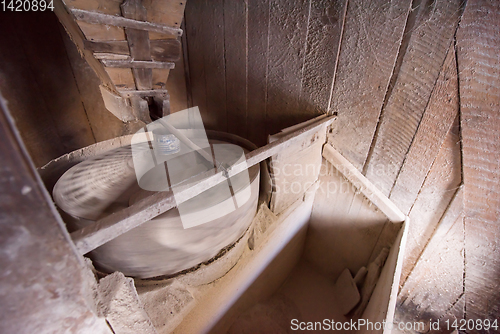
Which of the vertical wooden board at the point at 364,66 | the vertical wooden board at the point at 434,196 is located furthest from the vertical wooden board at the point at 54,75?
the vertical wooden board at the point at 434,196

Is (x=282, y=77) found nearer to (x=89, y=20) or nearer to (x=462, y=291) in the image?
(x=89, y=20)

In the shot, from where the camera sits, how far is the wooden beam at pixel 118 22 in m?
0.97

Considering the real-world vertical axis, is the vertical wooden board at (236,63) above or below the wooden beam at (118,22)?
below

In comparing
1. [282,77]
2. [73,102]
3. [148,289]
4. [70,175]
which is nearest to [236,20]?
[282,77]

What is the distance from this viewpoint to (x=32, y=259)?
0.45m

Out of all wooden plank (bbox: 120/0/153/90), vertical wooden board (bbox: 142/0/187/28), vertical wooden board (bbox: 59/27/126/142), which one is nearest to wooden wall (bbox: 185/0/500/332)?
vertical wooden board (bbox: 142/0/187/28)

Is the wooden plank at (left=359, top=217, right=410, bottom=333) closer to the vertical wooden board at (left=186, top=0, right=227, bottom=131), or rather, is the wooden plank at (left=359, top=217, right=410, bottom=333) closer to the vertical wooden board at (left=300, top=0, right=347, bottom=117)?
the vertical wooden board at (left=300, top=0, right=347, bottom=117)

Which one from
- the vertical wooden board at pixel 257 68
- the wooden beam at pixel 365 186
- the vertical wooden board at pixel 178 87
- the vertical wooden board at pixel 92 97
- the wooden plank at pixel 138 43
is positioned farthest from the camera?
the vertical wooden board at pixel 178 87

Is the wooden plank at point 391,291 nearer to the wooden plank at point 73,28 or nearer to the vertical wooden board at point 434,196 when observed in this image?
the vertical wooden board at point 434,196

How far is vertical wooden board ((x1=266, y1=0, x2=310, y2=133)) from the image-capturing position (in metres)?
1.46

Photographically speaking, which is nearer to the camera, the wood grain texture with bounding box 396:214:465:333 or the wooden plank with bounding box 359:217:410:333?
the wooden plank with bounding box 359:217:410:333

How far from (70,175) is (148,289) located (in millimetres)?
698

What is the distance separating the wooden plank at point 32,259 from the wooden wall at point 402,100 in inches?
58.6

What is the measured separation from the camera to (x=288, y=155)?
146 centimetres
